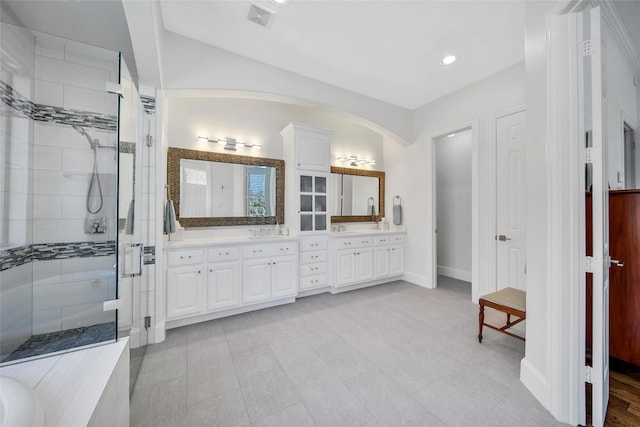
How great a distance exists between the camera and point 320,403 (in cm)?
152

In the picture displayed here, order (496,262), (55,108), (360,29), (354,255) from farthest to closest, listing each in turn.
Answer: (354,255) < (496,262) < (360,29) < (55,108)

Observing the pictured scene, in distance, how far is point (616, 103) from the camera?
238 cm

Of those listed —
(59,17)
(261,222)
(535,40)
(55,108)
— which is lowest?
(261,222)

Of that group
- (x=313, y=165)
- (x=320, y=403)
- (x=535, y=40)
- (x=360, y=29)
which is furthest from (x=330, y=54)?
(x=320, y=403)

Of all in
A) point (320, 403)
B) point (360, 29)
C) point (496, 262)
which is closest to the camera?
point (320, 403)

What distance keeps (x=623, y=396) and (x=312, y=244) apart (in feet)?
9.53

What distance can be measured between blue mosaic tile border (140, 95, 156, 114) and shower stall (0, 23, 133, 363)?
0.25m

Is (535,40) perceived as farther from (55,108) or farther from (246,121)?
(55,108)

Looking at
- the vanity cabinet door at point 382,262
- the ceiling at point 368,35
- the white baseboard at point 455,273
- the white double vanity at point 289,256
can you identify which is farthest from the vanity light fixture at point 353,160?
the white baseboard at point 455,273

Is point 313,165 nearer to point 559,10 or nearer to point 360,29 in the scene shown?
Answer: point 360,29

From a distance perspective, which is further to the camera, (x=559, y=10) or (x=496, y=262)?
(x=496, y=262)

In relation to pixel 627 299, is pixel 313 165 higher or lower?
higher

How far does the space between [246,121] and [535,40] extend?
10.1ft

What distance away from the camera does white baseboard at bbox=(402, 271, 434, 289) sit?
12.4 ft
